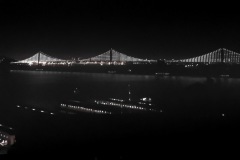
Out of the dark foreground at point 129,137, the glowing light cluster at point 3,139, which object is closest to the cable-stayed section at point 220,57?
the dark foreground at point 129,137

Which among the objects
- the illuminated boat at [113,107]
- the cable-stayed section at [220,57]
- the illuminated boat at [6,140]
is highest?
the cable-stayed section at [220,57]

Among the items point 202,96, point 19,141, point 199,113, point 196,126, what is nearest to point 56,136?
point 19,141

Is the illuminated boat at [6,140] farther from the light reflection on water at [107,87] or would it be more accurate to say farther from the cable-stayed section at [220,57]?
the cable-stayed section at [220,57]

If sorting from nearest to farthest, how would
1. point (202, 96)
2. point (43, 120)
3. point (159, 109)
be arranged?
point (43, 120)
point (159, 109)
point (202, 96)

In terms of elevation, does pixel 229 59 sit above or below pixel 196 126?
above

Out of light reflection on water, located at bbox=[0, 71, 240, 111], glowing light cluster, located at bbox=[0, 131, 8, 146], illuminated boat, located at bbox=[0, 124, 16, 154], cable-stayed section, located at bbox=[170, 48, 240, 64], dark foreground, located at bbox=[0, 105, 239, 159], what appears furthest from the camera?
cable-stayed section, located at bbox=[170, 48, 240, 64]

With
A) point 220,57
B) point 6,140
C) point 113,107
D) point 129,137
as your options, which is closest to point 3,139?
point 6,140

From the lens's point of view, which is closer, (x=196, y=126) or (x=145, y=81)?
(x=196, y=126)

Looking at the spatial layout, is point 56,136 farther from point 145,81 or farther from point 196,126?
point 145,81

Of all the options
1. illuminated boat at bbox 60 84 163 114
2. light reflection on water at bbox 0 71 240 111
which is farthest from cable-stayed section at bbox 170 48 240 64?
illuminated boat at bbox 60 84 163 114

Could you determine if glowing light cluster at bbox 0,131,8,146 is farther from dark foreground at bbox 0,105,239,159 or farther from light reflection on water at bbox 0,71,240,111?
light reflection on water at bbox 0,71,240,111

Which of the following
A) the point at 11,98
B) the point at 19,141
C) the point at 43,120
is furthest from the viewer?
the point at 11,98
